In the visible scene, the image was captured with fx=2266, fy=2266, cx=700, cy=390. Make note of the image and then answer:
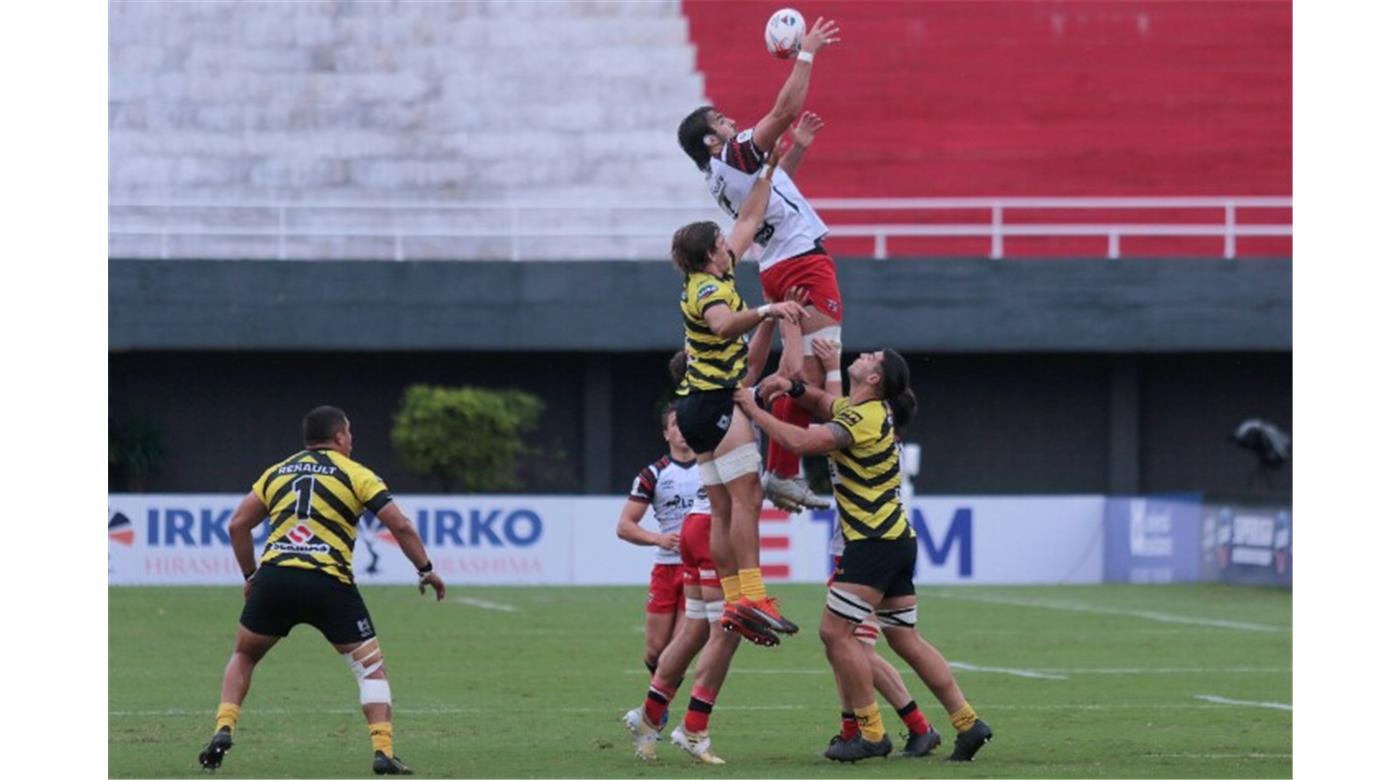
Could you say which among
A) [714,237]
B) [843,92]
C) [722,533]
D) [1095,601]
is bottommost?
[1095,601]

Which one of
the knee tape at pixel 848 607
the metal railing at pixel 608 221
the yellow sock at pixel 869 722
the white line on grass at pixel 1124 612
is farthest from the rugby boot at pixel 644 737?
the metal railing at pixel 608 221

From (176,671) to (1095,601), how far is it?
13707 mm

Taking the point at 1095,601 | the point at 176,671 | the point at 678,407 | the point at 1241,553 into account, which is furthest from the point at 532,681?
the point at 1241,553

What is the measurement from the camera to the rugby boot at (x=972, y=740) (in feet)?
41.9

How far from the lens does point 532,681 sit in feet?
61.1

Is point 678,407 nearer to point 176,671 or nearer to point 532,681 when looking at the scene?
point 532,681

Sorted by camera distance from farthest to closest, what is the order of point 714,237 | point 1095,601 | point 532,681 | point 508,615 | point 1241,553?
point 1241,553 → point 1095,601 → point 508,615 → point 532,681 → point 714,237

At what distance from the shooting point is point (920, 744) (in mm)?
13234

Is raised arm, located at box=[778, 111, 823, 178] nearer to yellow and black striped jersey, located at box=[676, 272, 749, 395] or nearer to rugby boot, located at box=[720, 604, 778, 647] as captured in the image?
yellow and black striped jersey, located at box=[676, 272, 749, 395]

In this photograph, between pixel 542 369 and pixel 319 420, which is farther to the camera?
pixel 542 369

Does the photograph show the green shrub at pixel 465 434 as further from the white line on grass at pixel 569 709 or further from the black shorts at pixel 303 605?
the black shorts at pixel 303 605

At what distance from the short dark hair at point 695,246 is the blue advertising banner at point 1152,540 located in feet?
71.1

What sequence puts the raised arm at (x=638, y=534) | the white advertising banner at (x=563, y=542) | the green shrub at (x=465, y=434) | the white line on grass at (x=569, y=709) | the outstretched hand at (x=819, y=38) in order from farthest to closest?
1. the green shrub at (x=465, y=434)
2. the white advertising banner at (x=563, y=542)
3. the white line on grass at (x=569, y=709)
4. the raised arm at (x=638, y=534)
5. the outstretched hand at (x=819, y=38)

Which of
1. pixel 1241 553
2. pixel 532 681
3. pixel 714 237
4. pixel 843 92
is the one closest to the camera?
pixel 714 237
